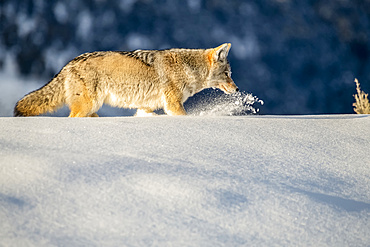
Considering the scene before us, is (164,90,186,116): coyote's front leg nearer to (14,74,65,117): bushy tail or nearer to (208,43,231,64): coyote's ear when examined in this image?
(208,43,231,64): coyote's ear

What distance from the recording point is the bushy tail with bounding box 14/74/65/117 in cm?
475

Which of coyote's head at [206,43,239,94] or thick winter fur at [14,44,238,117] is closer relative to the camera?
thick winter fur at [14,44,238,117]

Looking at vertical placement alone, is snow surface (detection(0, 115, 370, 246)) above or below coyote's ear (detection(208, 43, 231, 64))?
below

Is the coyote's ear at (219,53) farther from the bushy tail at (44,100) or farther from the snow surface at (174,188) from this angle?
the snow surface at (174,188)

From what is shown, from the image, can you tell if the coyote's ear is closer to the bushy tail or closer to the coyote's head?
the coyote's head

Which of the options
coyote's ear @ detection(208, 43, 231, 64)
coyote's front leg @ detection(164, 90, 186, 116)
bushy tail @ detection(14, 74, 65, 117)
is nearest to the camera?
bushy tail @ detection(14, 74, 65, 117)

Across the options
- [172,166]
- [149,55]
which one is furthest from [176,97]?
[172,166]

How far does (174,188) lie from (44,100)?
3574mm

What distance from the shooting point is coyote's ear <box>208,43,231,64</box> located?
562cm

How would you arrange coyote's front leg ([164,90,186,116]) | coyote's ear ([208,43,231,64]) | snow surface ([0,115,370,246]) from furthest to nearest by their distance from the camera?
coyote's ear ([208,43,231,64]) < coyote's front leg ([164,90,186,116]) < snow surface ([0,115,370,246])

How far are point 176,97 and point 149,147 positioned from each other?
9.45 ft

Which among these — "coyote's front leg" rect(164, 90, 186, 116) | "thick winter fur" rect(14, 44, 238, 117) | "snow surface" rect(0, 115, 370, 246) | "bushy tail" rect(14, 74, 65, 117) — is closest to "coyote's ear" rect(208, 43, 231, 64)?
"thick winter fur" rect(14, 44, 238, 117)

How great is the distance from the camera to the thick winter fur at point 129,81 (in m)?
4.83

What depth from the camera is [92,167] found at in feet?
6.45
